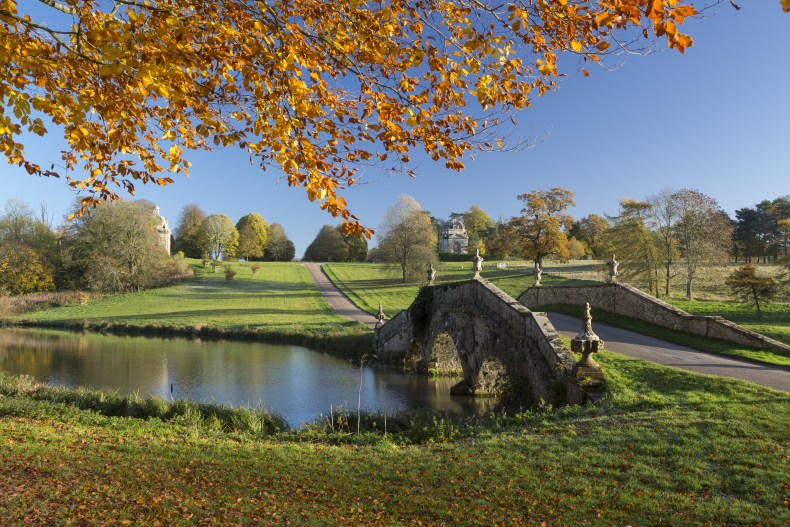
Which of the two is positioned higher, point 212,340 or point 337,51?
point 337,51

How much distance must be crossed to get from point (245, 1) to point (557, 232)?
129 feet

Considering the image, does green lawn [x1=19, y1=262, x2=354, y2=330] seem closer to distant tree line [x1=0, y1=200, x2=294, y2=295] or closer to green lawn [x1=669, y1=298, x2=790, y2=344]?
distant tree line [x1=0, y1=200, x2=294, y2=295]

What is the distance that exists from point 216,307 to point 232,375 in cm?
2243

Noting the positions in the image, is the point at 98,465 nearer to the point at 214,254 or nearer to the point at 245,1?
the point at 245,1

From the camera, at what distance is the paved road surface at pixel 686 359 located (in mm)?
9891

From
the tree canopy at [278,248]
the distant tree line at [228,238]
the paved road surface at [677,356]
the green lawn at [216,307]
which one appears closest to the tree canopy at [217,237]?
the distant tree line at [228,238]

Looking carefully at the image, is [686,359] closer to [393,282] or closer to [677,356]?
[677,356]

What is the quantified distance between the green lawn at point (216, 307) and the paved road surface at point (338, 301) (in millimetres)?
921

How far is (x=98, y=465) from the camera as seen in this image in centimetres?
665

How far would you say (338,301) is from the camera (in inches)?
1734

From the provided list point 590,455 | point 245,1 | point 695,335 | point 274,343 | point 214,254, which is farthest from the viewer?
point 214,254

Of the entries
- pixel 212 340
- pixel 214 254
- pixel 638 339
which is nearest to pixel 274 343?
pixel 212 340

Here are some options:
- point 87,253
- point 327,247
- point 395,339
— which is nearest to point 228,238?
point 327,247

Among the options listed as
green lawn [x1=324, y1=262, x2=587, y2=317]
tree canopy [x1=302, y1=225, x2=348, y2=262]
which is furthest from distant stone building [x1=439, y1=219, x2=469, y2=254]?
Result: green lawn [x1=324, y1=262, x2=587, y2=317]
